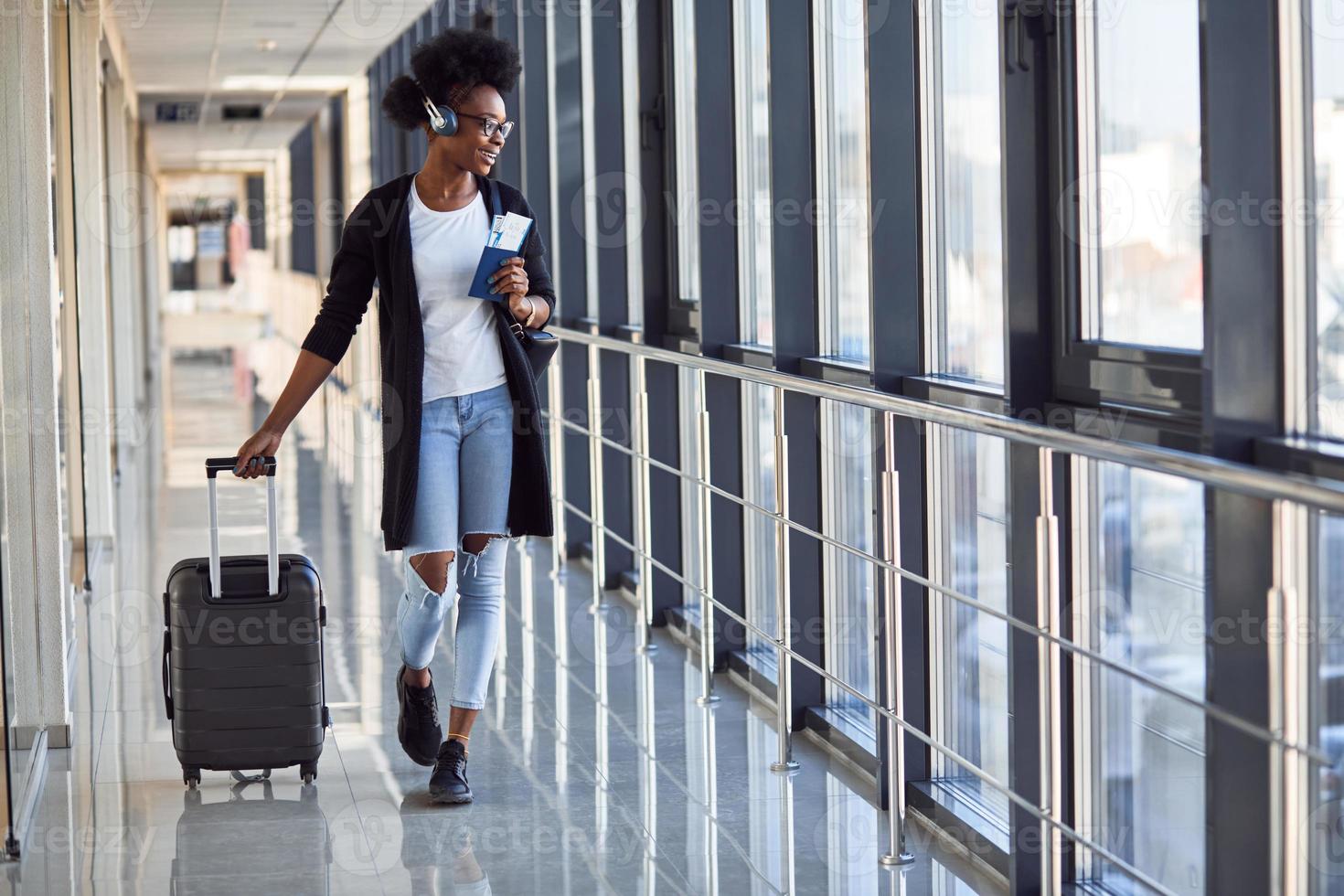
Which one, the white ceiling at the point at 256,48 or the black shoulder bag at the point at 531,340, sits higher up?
the white ceiling at the point at 256,48

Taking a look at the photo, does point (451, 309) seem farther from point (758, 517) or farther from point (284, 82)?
point (284, 82)

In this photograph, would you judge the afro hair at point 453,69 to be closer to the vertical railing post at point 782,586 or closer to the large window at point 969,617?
the vertical railing post at point 782,586

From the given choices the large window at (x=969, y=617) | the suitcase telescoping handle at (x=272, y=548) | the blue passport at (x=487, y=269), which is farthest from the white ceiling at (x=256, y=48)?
the large window at (x=969, y=617)

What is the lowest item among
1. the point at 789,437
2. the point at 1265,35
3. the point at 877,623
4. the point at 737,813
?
the point at 737,813

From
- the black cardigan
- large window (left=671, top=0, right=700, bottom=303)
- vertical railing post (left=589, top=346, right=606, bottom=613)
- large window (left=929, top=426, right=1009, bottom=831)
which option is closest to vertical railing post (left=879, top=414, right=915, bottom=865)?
large window (left=929, top=426, right=1009, bottom=831)

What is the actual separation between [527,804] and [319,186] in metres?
11.0

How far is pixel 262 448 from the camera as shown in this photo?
2.07 meters

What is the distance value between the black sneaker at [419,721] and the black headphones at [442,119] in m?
0.74

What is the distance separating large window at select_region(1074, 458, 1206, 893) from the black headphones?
0.90m

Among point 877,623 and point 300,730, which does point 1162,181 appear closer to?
point 877,623

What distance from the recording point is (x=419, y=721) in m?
2.26

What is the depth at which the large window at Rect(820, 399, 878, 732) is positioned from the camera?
251 centimetres

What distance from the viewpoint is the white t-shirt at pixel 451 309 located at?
6.86ft

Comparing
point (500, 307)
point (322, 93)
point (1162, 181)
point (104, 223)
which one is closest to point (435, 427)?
point (500, 307)
